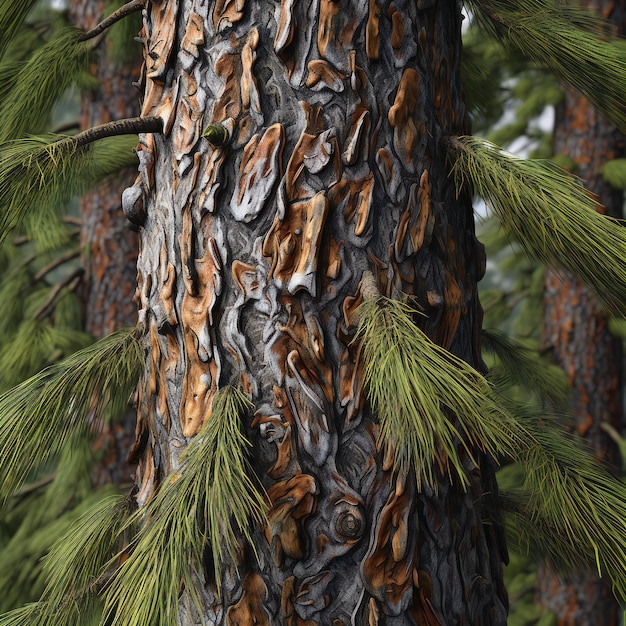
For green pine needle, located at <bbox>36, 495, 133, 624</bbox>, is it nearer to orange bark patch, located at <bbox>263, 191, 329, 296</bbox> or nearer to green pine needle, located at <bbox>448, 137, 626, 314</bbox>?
orange bark patch, located at <bbox>263, 191, 329, 296</bbox>

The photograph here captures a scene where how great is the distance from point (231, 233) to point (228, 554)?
590 mm

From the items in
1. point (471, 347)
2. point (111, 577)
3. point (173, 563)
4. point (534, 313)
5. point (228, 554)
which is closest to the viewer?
point (173, 563)

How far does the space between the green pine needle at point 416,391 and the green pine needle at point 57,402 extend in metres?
0.61

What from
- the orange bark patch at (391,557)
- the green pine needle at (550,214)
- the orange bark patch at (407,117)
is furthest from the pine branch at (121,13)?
the orange bark patch at (391,557)

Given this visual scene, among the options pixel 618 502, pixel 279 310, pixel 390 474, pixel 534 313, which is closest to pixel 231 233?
pixel 279 310

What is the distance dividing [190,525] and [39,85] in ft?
3.78

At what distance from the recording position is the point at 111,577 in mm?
1436

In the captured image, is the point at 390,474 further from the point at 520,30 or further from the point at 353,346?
the point at 520,30

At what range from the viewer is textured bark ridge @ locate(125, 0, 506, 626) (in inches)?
51.4

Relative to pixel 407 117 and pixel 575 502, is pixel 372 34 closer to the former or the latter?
pixel 407 117

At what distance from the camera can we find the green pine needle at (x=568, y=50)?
153 centimetres

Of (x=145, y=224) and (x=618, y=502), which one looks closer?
(x=618, y=502)

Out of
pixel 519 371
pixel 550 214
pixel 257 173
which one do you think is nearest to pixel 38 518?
pixel 519 371

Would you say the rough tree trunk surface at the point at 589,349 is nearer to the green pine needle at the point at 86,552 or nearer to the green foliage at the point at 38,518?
the green foliage at the point at 38,518
